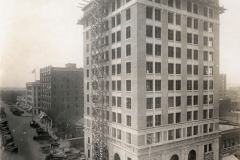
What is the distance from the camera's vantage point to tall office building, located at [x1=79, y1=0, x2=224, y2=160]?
31047mm

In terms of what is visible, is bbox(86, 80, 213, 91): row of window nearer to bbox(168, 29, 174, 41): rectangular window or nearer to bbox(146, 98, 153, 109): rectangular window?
bbox(146, 98, 153, 109): rectangular window

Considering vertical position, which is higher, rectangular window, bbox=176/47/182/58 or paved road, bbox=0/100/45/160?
rectangular window, bbox=176/47/182/58

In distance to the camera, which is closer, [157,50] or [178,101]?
[157,50]

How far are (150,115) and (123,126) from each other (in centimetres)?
542

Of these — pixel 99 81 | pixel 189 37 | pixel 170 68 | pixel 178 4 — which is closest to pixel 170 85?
pixel 170 68

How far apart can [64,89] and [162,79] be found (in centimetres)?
6429

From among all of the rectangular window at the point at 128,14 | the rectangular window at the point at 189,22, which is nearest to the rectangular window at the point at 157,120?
the rectangular window at the point at 128,14

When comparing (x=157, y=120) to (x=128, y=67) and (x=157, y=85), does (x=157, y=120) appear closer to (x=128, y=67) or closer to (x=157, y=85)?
(x=157, y=85)

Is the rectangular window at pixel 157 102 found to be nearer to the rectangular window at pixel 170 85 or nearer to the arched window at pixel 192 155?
the rectangular window at pixel 170 85

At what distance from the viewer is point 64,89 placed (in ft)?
289

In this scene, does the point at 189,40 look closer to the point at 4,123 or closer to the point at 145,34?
the point at 145,34

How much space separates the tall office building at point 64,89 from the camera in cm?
8606

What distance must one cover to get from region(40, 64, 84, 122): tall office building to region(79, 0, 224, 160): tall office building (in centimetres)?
5325

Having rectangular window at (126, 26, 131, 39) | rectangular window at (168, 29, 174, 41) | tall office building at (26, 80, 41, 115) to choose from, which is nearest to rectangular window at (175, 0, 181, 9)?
rectangular window at (168, 29, 174, 41)
